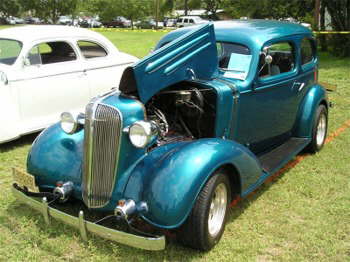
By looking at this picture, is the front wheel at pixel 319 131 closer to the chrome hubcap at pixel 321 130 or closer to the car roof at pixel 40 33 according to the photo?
the chrome hubcap at pixel 321 130

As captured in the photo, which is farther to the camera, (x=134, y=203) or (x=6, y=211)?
(x=6, y=211)

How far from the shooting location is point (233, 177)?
11.7 feet

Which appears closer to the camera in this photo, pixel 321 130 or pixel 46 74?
pixel 321 130

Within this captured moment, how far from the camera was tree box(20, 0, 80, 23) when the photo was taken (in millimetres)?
46375

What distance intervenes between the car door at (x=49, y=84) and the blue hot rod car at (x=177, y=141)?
226cm

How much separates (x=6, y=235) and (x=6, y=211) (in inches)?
18.9

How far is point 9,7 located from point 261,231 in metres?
54.6

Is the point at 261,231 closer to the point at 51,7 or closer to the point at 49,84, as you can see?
the point at 49,84

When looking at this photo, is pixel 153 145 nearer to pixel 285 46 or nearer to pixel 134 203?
pixel 134 203

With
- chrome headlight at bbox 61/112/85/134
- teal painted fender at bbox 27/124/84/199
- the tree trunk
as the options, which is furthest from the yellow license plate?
the tree trunk

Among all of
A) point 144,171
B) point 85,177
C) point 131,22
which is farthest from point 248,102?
point 131,22

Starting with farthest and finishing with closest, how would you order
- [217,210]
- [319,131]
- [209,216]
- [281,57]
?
1. [319,131]
2. [281,57]
3. [217,210]
4. [209,216]

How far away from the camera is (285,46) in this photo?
5.00 meters

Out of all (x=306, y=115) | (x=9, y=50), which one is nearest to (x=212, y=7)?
(x=9, y=50)
